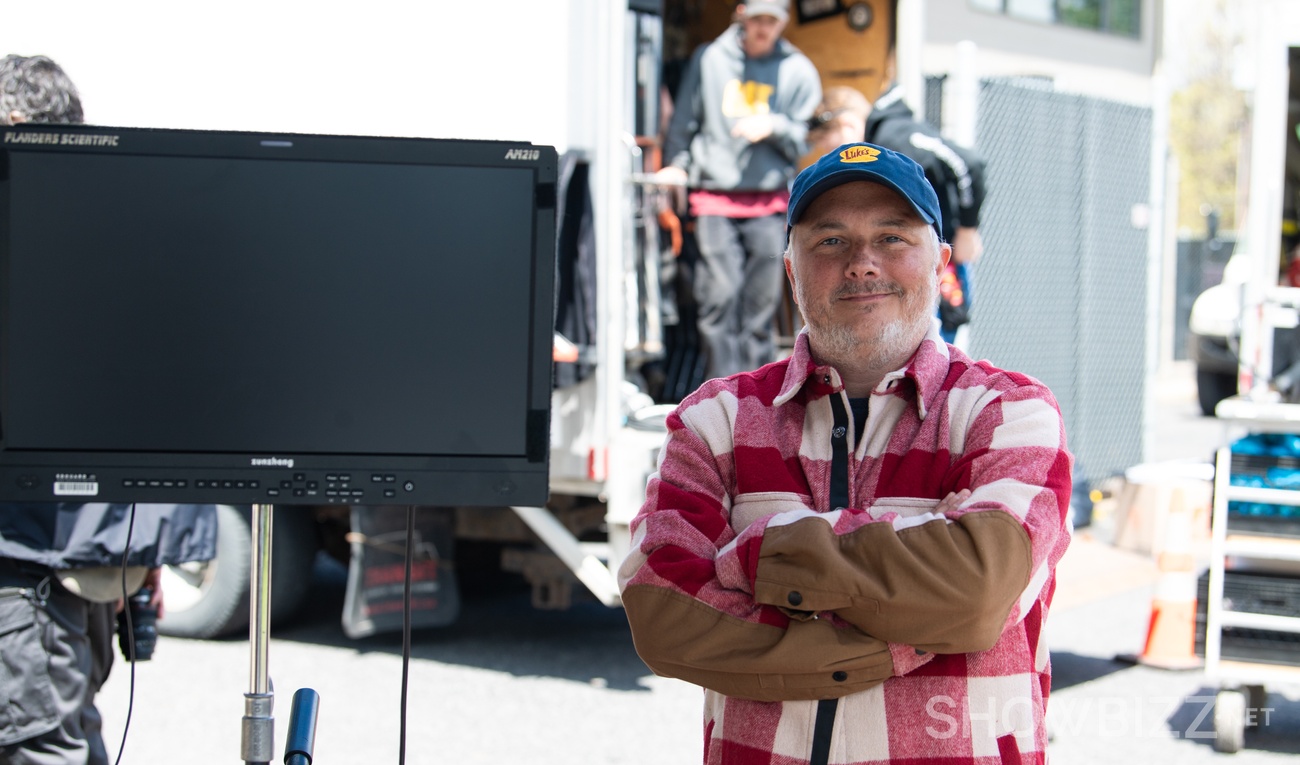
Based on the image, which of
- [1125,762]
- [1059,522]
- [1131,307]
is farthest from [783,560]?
[1131,307]

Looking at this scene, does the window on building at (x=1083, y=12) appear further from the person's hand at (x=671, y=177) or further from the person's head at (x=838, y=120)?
the person's hand at (x=671, y=177)

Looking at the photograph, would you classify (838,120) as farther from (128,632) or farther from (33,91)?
(128,632)

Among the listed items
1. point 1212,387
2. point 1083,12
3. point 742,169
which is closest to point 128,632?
point 742,169

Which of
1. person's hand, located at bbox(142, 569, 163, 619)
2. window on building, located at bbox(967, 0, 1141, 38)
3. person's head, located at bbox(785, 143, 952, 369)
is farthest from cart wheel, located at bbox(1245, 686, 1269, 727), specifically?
window on building, located at bbox(967, 0, 1141, 38)

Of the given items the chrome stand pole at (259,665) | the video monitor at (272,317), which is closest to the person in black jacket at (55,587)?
the chrome stand pole at (259,665)

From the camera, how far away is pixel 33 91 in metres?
2.82

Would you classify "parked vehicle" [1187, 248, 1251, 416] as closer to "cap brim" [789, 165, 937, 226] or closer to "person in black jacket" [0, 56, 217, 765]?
"cap brim" [789, 165, 937, 226]

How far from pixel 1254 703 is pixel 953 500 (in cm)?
393

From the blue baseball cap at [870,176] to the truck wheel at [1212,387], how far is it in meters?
14.4

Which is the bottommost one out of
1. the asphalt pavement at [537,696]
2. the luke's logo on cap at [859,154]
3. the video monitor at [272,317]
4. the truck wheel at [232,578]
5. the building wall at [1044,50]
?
the asphalt pavement at [537,696]

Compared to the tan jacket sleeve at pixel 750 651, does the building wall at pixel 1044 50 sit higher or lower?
higher

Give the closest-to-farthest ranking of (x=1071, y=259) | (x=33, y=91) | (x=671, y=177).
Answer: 1. (x=33, y=91)
2. (x=671, y=177)
3. (x=1071, y=259)

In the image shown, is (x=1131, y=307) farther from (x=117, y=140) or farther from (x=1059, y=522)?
(x=117, y=140)

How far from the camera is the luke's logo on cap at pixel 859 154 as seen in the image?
2.23 meters
